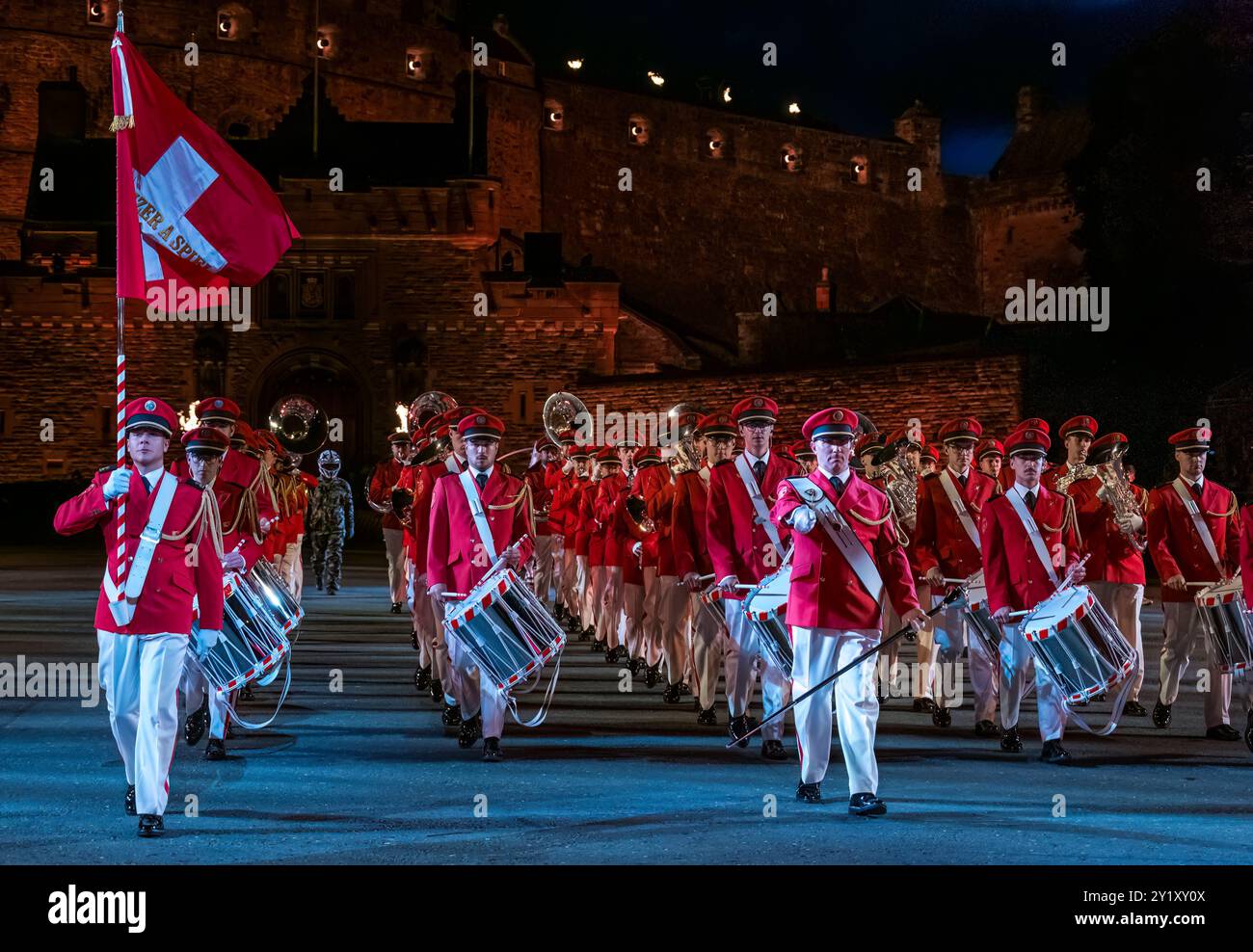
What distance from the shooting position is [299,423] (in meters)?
39.5

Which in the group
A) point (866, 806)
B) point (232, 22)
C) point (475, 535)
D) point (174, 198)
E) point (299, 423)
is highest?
point (232, 22)

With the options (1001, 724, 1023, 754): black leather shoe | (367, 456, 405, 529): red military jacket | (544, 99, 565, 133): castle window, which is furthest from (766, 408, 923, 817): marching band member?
(544, 99, 565, 133): castle window

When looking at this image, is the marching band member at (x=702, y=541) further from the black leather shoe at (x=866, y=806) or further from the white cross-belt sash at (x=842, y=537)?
the black leather shoe at (x=866, y=806)

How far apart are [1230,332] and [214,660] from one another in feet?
88.4

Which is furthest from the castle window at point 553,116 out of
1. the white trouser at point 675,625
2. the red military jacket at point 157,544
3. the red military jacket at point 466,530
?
the red military jacket at point 157,544

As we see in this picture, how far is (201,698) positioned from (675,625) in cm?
383

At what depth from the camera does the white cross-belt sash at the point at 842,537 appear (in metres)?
7.94

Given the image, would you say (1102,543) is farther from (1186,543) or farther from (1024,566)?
(1024,566)

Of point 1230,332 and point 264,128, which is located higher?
point 264,128

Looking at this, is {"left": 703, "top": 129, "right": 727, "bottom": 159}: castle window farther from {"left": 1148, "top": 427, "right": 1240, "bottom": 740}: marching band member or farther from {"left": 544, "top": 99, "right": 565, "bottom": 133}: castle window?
{"left": 1148, "top": 427, "right": 1240, "bottom": 740}: marching band member

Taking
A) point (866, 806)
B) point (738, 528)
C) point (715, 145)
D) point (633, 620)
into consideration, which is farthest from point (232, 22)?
point (866, 806)

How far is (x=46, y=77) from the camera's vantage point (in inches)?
2093
